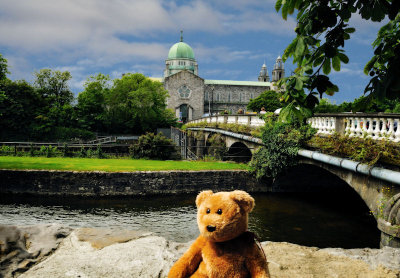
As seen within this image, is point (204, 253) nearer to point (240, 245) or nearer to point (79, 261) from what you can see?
point (240, 245)

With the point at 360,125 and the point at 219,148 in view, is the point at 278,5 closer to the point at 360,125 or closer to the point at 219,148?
the point at 360,125

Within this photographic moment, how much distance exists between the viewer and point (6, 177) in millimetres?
14828

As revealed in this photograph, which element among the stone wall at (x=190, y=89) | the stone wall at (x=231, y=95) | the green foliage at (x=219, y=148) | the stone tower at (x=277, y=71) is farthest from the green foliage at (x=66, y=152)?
the stone tower at (x=277, y=71)

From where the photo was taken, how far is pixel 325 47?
2.44 meters

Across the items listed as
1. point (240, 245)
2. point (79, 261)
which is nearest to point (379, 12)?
point (240, 245)

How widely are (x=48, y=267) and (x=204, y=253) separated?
141cm

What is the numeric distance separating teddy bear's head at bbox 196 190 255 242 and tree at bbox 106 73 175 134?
43566mm

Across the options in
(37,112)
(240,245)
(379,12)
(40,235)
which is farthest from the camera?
(37,112)

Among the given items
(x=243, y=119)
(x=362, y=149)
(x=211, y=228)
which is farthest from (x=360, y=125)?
(x=243, y=119)

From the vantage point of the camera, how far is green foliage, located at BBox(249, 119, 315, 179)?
11.9 meters

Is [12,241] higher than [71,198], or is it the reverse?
[12,241]

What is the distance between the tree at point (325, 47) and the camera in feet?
7.32

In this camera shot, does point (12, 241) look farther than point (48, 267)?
Yes

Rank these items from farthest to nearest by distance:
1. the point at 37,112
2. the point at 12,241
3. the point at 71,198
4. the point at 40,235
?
the point at 37,112, the point at 71,198, the point at 40,235, the point at 12,241
